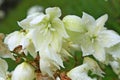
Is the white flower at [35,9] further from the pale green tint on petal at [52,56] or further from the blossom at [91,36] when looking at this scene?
the pale green tint on petal at [52,56]

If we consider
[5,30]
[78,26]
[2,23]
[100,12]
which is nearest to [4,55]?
[78,26]

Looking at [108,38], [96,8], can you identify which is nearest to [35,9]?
[96,8]

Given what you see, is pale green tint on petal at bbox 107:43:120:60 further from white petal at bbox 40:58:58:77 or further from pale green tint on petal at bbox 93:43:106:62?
white petal at bbox 40:58:58:77

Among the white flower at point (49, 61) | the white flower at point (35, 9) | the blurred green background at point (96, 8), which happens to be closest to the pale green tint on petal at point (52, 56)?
the white flower at point (49, 61)

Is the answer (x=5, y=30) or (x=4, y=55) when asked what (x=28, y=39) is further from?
(x=5, y=30)

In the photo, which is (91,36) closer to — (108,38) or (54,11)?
(108,38)

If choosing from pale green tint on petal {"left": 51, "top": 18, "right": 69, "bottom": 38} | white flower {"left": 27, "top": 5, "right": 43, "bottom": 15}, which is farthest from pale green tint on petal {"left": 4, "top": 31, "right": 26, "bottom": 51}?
white flower {"left": 27, "top": 5, "right": 43, "bottom": 15}

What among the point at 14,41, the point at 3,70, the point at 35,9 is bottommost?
the point at 35,9
